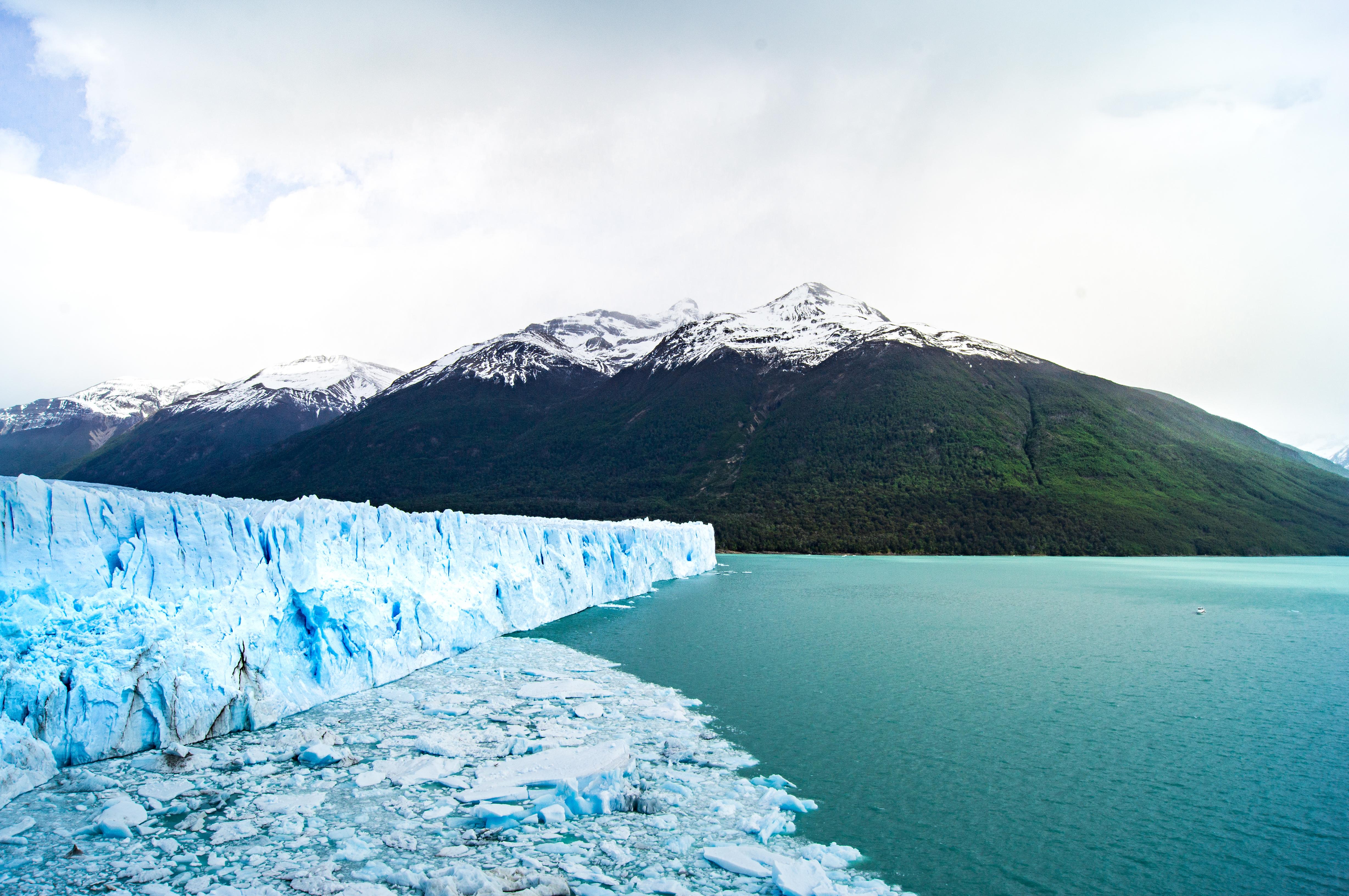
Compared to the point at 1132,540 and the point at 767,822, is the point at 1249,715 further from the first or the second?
the point at 1132,540

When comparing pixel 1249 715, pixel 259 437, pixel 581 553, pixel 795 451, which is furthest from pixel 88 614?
pixel 259 437

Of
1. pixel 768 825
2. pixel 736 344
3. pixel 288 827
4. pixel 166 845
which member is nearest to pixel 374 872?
pixel 288 827

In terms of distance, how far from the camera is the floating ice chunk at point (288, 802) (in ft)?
22.0

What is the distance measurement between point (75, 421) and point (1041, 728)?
19166cm

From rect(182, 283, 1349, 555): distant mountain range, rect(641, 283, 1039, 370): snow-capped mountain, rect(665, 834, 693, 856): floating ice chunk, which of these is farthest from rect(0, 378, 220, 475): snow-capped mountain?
rect(665, 834, 693, 856): floating ice chunk

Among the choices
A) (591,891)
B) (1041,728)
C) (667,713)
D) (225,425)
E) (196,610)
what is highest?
(225,425)

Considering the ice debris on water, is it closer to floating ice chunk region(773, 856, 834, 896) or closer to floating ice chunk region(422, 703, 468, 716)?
floating ice chunk region(773, 856, 834, 896)

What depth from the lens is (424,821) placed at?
6.63 m

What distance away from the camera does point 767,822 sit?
661cm

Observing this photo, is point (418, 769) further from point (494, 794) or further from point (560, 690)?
point (560, 690)

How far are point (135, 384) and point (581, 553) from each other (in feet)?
691

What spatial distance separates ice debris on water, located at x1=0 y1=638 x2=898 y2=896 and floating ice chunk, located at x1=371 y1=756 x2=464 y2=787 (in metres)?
0.03

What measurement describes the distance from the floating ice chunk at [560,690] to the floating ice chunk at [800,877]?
594 centimetres

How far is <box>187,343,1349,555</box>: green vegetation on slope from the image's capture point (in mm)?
52781
